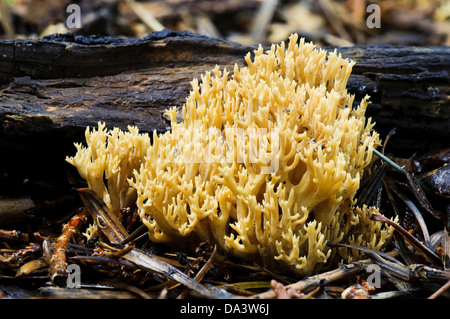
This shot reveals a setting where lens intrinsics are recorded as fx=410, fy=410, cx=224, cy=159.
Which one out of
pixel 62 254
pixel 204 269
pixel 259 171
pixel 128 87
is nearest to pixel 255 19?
pixel 128 87

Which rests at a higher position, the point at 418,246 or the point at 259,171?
the point at 259,171

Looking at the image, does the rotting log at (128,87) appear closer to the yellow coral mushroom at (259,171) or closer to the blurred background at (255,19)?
the yellow coral mushroom at (259,171)

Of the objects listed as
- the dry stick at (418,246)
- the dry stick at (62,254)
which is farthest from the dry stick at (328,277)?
the dry stick at (62,254)

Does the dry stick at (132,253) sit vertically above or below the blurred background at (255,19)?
below

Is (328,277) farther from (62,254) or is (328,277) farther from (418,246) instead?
(62,254)

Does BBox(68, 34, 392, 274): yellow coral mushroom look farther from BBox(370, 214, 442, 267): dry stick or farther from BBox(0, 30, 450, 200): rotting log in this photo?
BBox(0, 30, 450, 200): rotting log

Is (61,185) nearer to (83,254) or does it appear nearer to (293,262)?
(83,254)
